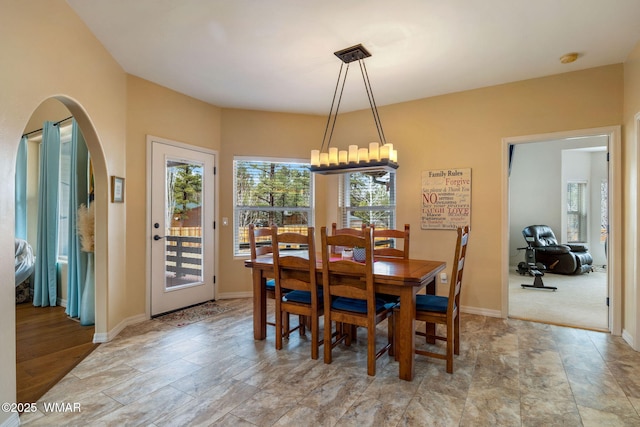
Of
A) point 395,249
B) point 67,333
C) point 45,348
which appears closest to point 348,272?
point 395,249

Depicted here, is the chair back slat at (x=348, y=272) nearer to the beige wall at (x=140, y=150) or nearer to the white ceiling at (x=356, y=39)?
the white ceiling at (x=356, y=39)

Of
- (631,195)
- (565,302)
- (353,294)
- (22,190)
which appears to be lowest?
(565,302)

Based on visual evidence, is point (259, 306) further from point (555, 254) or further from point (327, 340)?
point (555, 254)

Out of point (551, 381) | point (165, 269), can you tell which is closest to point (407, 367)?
point (551, 381)

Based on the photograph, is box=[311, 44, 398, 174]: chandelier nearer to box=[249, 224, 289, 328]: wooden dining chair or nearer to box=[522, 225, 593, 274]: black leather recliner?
box=[249, 224, 289, 328]: wooden dining chair

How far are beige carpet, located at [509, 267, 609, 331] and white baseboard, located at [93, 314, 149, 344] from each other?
14.0ft

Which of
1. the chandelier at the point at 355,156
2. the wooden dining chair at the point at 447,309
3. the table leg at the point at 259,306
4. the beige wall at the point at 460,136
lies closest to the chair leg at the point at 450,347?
the wooden dining chair at the point at 447,309

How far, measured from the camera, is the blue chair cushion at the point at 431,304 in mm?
2423

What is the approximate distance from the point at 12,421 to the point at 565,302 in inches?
221

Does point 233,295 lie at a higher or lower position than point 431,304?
lower

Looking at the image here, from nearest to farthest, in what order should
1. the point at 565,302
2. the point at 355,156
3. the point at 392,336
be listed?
the point at 392,336 < the point at 355,156 < the point at 565,302

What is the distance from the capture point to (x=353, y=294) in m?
2.46

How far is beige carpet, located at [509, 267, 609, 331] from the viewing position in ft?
11.9

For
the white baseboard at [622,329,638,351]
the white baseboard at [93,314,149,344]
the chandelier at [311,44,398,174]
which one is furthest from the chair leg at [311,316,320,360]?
the white baseboard at [622,329,638,351]
